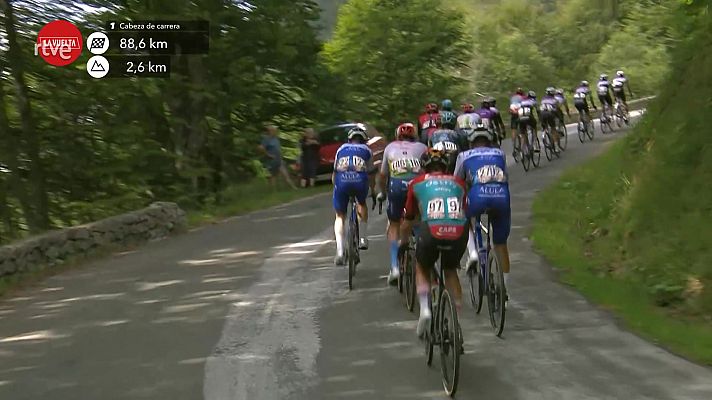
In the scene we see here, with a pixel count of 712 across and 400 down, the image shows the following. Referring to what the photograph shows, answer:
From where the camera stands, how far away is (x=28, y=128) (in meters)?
15.3

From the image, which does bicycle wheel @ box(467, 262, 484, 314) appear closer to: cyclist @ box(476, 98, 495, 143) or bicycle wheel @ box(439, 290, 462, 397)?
bicycle wheel @ box(439, 290, 462, 397)

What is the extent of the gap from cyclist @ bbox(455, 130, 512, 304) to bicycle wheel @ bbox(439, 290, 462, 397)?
5.47 feet

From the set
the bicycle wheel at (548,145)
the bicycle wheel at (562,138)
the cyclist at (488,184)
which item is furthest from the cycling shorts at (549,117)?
the cyclist at (488,184)

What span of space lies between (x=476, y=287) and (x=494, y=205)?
1455mm

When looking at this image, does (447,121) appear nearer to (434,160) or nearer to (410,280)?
(410,280)

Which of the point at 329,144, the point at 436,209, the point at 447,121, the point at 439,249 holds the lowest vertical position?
the point at 439,249

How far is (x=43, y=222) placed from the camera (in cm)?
1530

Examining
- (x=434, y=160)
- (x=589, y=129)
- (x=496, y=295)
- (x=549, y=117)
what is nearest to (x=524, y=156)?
(x=549, y=117)

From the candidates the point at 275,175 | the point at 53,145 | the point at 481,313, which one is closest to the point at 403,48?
the point at 275,175

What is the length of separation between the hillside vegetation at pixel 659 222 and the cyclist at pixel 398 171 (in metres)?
2.35

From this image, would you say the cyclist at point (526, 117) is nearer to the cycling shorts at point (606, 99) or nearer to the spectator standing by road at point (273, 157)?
the cycling shorts at point (606, 99)

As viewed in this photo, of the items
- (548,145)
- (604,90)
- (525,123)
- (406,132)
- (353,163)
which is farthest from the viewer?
(604,90)

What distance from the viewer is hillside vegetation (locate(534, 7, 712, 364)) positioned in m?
8.39

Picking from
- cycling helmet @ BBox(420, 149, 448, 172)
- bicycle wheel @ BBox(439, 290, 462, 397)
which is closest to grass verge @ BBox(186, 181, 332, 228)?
cycling helmet @ BBox(420, 149, 448, 172)
